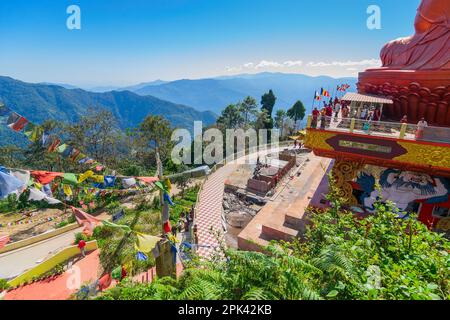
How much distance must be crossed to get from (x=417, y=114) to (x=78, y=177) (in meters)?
15.2

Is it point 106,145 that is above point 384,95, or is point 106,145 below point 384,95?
below

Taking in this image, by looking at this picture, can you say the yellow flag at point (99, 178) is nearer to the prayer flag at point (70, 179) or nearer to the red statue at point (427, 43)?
the prayer flag at point (70, 179)

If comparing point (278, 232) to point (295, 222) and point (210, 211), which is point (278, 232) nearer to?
point (295, 222)

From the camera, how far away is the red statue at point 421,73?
10789 millimetres

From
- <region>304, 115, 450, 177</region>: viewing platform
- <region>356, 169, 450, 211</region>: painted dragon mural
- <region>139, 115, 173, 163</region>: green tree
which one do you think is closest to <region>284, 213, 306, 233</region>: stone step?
<region>356, 169, 450, 211</region>: painted dragon mural

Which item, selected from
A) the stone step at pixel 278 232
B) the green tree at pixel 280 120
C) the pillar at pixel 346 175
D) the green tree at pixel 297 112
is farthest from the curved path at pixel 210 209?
the green tree at pixel 297 112

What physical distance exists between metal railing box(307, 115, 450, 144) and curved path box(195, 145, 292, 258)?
6.95m

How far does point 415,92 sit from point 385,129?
3.69 metres

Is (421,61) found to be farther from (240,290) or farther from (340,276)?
(240,290)

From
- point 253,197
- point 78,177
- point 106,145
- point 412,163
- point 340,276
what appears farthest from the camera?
point 106,145

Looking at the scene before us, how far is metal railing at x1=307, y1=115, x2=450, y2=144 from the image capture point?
8.66 metres

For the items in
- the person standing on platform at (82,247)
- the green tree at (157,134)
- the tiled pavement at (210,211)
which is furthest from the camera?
the green tree at (157,134)

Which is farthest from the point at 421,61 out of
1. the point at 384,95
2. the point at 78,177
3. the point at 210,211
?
the point at 78,177

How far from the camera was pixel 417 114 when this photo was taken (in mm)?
11641
